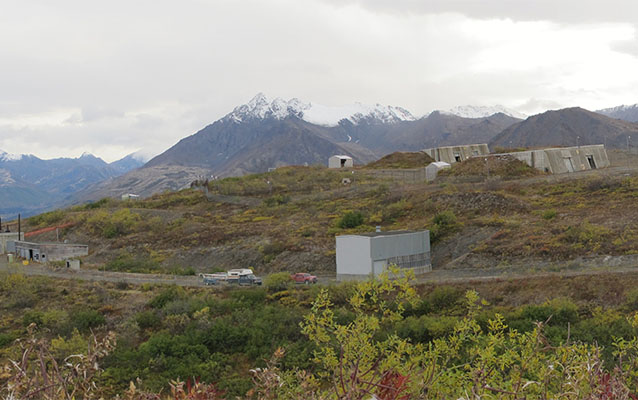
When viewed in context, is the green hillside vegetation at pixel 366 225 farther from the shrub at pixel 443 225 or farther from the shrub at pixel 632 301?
the shrub at pixel 632 301

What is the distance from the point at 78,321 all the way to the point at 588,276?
2561cm

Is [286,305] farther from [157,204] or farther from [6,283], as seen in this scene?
[157,204]

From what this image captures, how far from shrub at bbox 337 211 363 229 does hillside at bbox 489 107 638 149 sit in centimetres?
13341

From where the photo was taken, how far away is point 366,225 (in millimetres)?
48938

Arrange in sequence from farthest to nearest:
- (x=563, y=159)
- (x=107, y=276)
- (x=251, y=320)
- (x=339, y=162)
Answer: (x=339, y=162) → (x=563, y=159) → (x=107, y=276) → (x=251, y=320)

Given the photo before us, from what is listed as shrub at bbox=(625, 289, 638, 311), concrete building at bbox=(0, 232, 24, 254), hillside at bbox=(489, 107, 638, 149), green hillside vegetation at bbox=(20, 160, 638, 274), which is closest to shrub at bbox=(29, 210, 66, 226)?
green hillside vegetation at bbox=(20, 160, 638, 274)

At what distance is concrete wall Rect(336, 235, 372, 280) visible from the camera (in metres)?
33.3

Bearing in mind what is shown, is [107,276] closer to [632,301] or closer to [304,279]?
[304,279]

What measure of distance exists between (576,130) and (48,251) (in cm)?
17677

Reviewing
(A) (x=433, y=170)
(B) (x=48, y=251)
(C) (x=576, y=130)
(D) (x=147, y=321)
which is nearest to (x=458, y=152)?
(A) (x=433, y=170)

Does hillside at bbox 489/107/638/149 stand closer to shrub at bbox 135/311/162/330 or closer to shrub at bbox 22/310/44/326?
shrub at bbox 135/311/162/330

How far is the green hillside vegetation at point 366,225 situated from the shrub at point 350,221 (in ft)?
0.42

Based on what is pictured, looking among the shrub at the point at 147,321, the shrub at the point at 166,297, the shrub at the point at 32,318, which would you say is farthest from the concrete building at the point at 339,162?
the shrub at the point at 32,318

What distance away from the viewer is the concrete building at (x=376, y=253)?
33.2m
